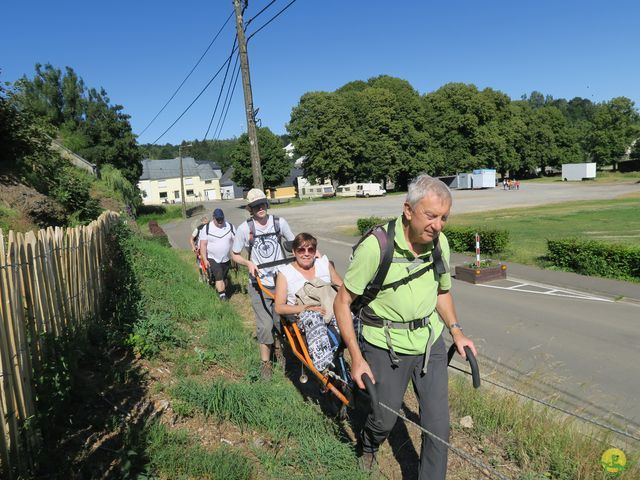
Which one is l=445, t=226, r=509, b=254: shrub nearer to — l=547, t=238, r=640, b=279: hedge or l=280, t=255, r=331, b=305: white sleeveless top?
l=547, t=238, r=640, b=279: hedge

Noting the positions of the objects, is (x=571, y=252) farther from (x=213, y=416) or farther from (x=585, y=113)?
(x=585, y=113)

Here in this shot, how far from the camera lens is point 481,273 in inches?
450

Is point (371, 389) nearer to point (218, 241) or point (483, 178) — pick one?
point (218, 241)

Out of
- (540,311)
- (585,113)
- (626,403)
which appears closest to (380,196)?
(540,311)

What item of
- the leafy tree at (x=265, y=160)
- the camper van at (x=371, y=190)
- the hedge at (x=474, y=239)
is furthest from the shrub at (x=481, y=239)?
the leafy tree at (x=265, y=160)

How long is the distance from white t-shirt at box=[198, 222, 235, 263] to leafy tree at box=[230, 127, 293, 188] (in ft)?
167

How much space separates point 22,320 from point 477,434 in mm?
3360

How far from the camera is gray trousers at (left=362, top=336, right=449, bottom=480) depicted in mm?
2729

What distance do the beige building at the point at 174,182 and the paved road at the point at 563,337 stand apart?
272ft

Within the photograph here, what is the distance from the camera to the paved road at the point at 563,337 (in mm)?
Result: 5005

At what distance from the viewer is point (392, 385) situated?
9.28 ft

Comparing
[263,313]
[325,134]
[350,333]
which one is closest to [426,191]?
[350,333]

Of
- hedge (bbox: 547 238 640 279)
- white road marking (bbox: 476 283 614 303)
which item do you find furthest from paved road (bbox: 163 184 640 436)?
hedge (bbox: 547 238 640 279)

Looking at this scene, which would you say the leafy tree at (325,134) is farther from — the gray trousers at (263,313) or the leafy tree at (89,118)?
the gray trousers at (263,313)
